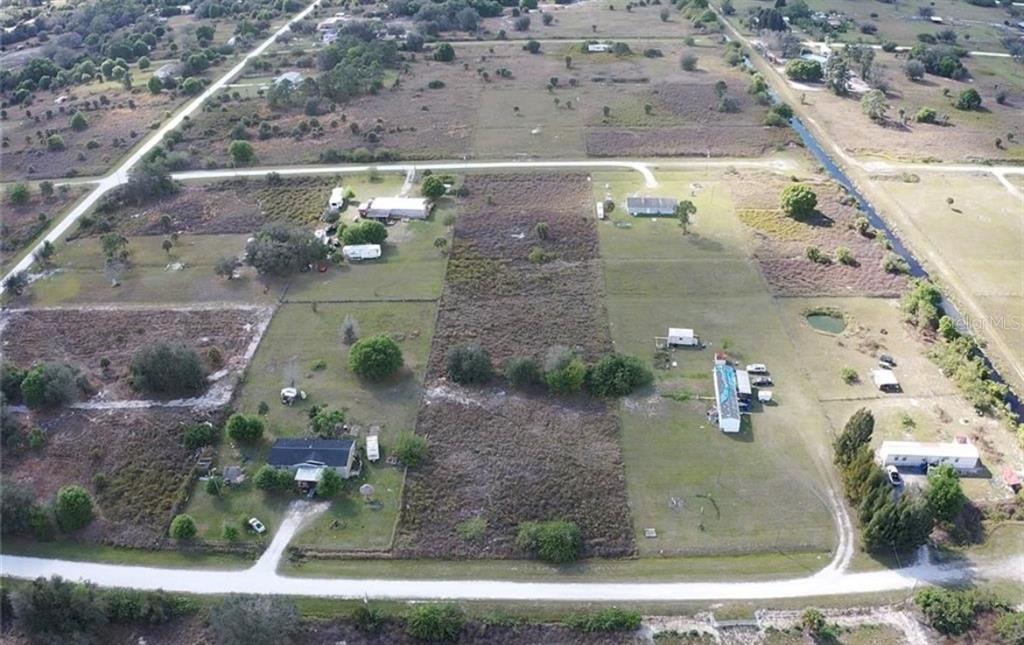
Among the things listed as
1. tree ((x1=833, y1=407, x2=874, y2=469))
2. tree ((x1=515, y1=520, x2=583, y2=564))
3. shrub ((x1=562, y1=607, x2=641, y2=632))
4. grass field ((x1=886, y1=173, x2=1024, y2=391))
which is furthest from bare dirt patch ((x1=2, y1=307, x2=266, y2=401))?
grass field ((x1=886, y1=173, x2=1024, y2=391))

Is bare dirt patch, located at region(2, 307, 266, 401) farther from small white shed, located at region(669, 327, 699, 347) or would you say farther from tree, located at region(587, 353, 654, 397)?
small white shed, located at region(669, 327, 699, 347)

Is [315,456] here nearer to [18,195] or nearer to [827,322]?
[827,322]

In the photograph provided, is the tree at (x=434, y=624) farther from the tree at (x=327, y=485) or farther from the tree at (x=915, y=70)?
the tree at (x=915, y=70)

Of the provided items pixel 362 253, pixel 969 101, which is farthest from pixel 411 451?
pixel 969 101

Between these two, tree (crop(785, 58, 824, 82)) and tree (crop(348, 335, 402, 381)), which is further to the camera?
tree (crop(785, 58, 824, 82))

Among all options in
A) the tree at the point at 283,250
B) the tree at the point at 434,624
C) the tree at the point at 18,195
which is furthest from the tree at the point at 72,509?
the tree at the point at 18,195

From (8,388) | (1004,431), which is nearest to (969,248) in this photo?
(1004,431)

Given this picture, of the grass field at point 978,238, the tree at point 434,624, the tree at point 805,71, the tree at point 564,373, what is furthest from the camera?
the tree at point 805,71
